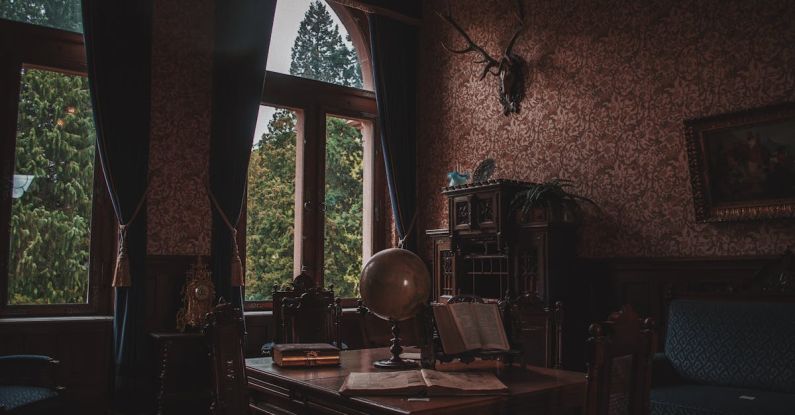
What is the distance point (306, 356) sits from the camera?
8.59 feet

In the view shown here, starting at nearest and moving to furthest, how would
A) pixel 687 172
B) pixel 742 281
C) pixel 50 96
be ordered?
pixel 742 281 → pixel 687 172 → pixel 50 96

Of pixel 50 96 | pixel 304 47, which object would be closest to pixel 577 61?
pixel 304 47

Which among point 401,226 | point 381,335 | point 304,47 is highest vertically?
point 304,47

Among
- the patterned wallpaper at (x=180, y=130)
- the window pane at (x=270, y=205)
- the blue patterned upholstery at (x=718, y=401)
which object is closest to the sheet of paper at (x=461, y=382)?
the blue patterned upholstery at (x=718, y=401)

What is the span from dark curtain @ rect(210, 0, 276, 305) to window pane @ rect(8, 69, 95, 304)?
97 centimetres

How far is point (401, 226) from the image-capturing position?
6.55 meters

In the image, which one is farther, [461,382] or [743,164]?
[743,164]

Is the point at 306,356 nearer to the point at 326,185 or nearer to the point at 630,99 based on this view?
the point at 630,99

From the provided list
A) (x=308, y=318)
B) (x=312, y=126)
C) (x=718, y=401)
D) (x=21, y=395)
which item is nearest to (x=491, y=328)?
(x=308, y=318)

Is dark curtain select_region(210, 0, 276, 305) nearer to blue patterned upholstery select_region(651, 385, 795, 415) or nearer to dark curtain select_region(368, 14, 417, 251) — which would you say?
dark curtain select_region(368, 14, 417, 251)

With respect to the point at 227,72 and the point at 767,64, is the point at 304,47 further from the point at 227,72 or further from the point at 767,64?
the point at 767,64

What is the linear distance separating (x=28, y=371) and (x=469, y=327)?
290cm

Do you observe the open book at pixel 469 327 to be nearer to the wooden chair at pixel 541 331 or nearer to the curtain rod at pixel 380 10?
the wooden chair at pixel 541 331

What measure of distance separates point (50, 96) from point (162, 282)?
1640mm
